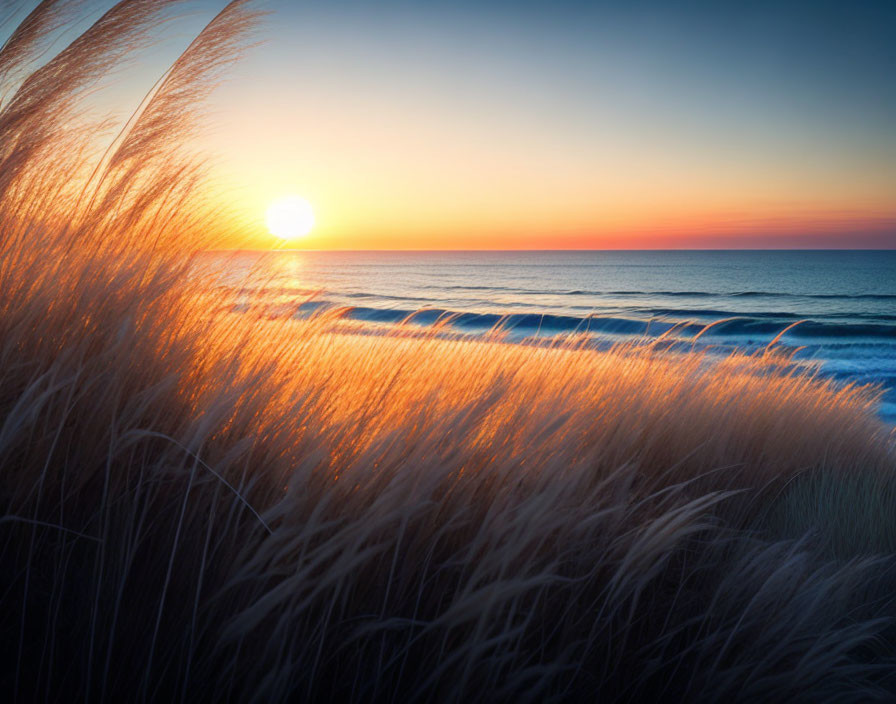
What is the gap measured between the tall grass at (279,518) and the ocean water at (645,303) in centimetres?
47

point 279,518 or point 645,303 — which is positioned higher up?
point 645,303

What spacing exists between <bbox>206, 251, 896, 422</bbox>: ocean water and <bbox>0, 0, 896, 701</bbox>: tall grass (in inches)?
18.3

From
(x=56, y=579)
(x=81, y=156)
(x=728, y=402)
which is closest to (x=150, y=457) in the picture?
(x=56, y=579)

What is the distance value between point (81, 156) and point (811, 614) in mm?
2887

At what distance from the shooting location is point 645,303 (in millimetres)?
24812

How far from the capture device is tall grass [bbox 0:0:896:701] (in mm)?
903

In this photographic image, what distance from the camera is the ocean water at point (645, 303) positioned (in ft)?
7.34

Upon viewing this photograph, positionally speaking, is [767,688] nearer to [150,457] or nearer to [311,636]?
[311,636]

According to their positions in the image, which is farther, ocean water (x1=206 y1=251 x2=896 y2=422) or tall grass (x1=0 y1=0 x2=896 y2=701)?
ocean water (x1=206 y1=251 x2=896 y2=422)

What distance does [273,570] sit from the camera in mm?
906

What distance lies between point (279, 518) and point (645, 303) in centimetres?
2597

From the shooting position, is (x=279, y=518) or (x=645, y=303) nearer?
(x=279, y=518)

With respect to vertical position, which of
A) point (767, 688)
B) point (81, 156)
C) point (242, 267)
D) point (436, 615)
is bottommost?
point (767, 688)

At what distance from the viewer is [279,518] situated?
1.09 m
